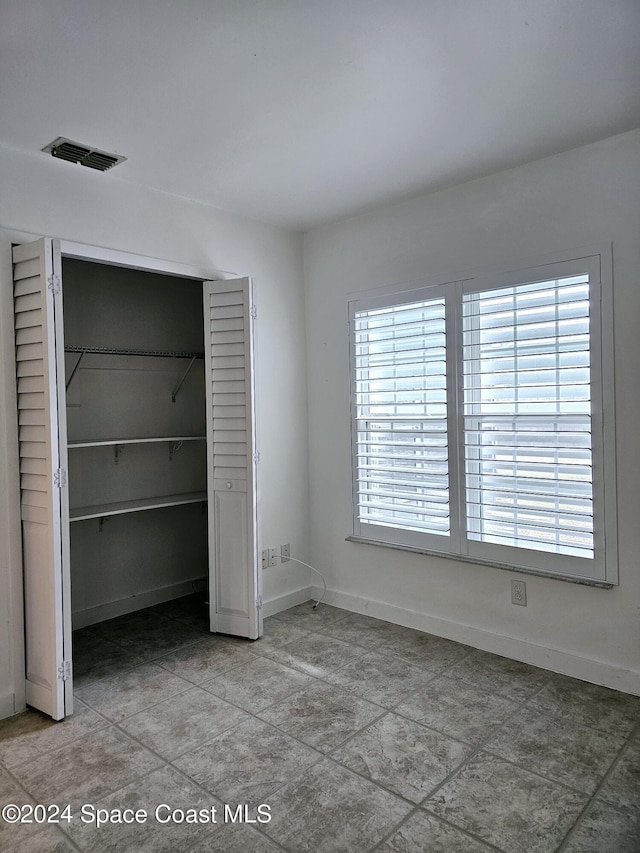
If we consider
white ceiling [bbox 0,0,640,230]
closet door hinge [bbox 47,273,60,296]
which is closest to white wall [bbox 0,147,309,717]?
white ceiling [bbox 0,0,640,230]

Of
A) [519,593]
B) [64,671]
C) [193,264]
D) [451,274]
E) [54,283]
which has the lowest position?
[64,671]

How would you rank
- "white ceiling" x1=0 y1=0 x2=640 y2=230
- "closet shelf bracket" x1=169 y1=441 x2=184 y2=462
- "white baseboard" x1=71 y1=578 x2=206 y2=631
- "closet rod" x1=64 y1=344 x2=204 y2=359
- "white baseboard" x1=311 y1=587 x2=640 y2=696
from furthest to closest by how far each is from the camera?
1. "closet shelf bracket" x1=169 y1=441 x2=184 y2=462
2. "white baseboard" x1=71 y1=578 x2=206 y2=631
3. "closet rod" x1=64 y1=344 x2=204 y2=359
4. "white baseboard" x1=311 y1=587 x2=640 y2=696
5. "white ceiling" x1=0 y1=0 x2=640 y2=230

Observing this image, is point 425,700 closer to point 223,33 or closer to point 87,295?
point 223,33

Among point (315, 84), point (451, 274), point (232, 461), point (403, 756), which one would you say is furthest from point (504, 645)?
point (315, 84)

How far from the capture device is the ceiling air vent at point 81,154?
272cm

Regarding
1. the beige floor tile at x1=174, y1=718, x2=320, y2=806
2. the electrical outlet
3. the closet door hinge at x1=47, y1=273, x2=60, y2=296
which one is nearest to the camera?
the beige floor tile at x1=174, y1=718, x2=320, y2=806

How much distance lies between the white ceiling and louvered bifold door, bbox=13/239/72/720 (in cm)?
67

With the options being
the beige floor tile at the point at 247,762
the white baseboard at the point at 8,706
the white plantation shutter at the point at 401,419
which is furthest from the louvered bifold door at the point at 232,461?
the white baseboard at the point at 8,706

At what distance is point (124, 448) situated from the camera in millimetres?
4086

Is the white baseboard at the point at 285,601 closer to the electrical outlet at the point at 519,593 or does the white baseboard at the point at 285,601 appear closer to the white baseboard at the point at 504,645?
the white baseboard at the point at 504,645

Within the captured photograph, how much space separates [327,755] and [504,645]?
129 centimetres

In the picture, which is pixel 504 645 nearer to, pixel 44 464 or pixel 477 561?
pixel 477 561

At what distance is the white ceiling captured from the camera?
73.4 inches

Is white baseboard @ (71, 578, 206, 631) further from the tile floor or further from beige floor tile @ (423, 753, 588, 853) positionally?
beige floor tile @ (423, 753, 588, 853)
